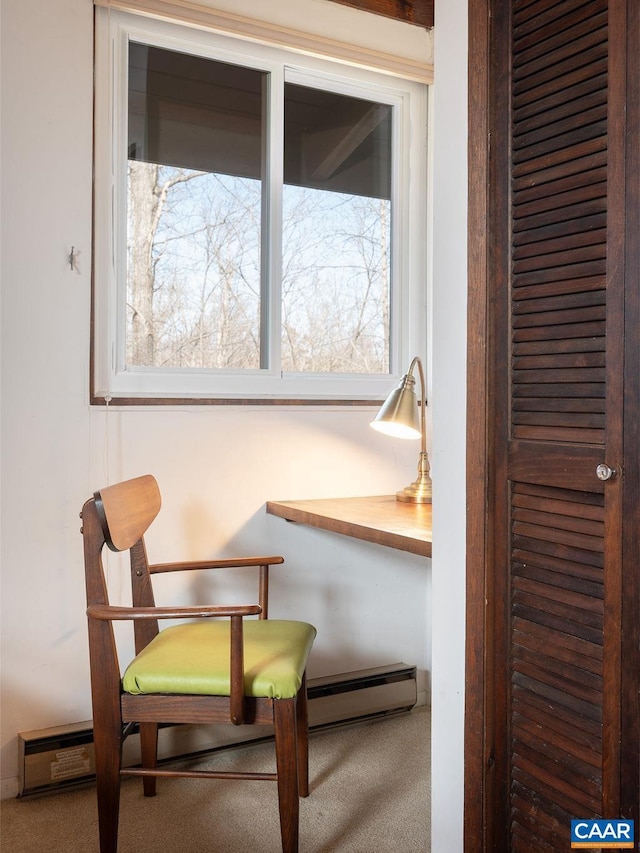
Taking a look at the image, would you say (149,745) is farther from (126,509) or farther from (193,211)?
(193,211)

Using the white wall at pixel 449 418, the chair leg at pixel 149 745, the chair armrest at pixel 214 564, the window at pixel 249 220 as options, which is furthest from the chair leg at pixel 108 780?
the window at pixel 249 220

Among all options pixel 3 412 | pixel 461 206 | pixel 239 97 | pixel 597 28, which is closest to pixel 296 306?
pixel 239 97

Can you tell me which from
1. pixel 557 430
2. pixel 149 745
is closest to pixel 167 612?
pixel 149 745

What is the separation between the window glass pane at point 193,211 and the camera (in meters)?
2.38

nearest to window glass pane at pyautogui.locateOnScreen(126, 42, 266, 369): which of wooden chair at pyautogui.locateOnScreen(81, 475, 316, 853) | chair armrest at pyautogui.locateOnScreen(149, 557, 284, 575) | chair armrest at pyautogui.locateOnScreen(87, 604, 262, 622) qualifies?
chair armrest at pyautogui.locateOnScreen(149, 557, 284, 575)

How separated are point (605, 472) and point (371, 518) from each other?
3.35 ft

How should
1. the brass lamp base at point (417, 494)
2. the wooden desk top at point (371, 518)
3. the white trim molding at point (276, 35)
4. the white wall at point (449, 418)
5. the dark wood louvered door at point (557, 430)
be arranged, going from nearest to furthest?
the dark wood louvered door at point (557, 430)
the white wall at point (449, 418)
the wooden desk top at point (371, 518)
the white trim molding at point (276, 35)
the brass lamp base at point (417, 494)

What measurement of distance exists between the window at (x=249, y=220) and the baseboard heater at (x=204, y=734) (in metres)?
0.97

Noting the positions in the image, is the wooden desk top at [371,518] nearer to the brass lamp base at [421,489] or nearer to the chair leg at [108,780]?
the brass lamp base at [421,489]

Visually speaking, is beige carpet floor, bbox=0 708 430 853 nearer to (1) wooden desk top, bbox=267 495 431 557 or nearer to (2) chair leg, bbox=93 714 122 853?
(2) chair leg, bbox=93 714 122 853

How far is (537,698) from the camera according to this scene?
1378mm

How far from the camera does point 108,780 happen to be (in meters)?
1.75

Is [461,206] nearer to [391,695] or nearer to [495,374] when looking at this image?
[495,374]

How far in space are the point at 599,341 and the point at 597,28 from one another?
49cm
